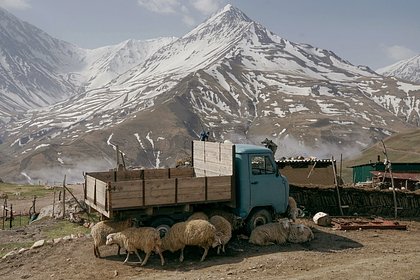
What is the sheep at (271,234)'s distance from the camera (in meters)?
15.3

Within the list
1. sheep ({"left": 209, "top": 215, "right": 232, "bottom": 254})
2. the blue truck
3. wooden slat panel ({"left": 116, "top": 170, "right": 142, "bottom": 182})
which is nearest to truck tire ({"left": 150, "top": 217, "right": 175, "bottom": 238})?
the blue truck

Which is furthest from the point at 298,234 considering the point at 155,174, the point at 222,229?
the point at 155,174

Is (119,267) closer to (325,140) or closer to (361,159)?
(361,159)

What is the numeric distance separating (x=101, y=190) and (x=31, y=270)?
124 inches

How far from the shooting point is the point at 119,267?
13078 mm

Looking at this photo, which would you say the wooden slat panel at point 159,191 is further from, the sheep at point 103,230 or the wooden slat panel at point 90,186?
the wooden slat panel at point 90,186

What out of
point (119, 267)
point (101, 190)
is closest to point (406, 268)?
point (119, 267)

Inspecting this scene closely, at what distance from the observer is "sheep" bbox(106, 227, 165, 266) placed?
524 inches

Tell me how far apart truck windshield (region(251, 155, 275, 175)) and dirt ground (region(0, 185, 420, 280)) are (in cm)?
264

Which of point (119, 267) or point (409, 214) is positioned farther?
point (409, 214)

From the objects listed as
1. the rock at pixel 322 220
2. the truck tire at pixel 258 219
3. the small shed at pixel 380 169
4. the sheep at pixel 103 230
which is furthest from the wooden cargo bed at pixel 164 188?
the small shed at pixel 380 169

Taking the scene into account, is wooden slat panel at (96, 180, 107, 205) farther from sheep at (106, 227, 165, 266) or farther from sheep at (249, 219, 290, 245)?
sheep at (249, 219, 290, 245)

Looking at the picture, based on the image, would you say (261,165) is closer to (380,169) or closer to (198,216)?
(198,216)

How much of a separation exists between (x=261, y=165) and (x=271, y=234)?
254cm
